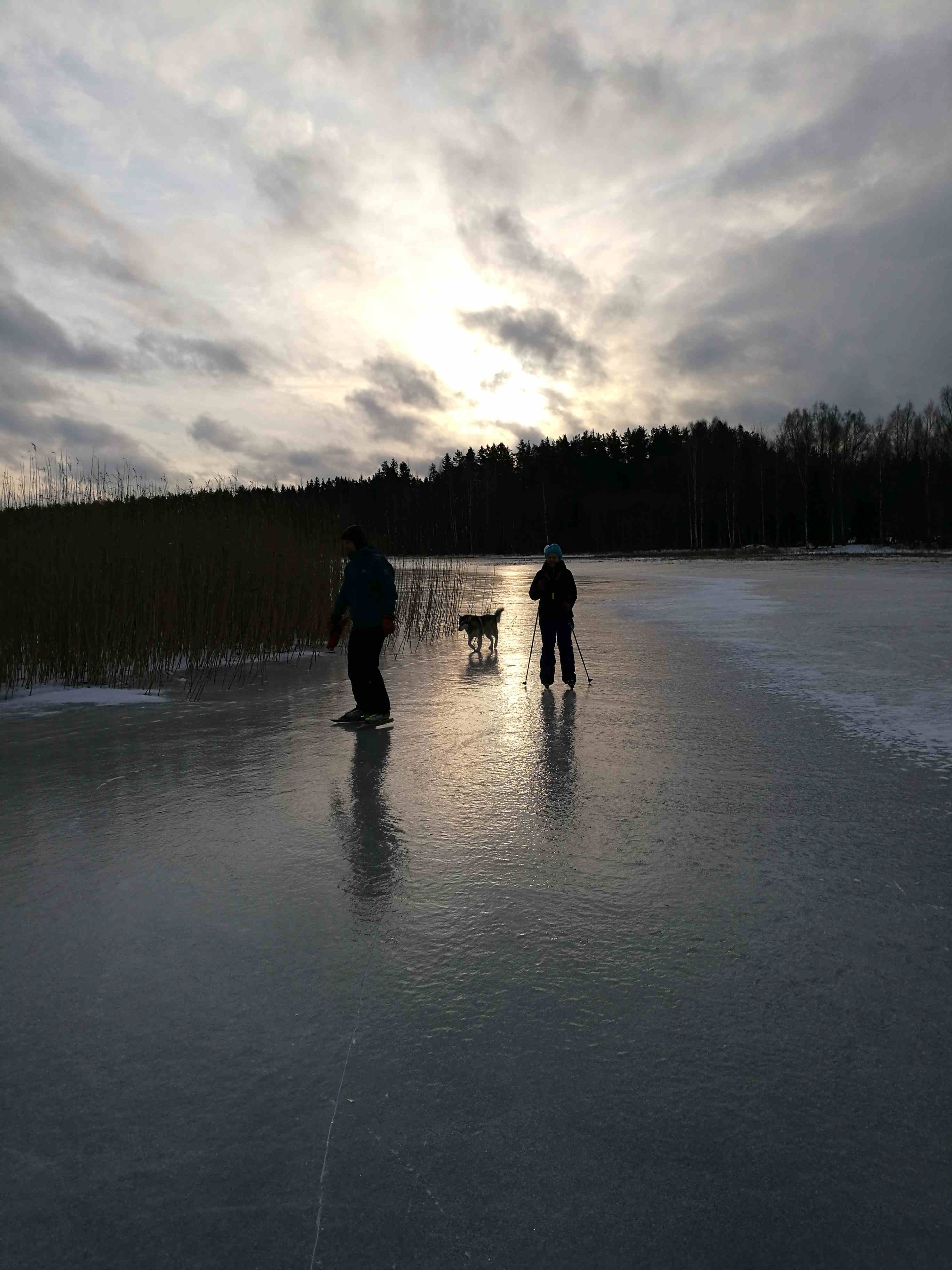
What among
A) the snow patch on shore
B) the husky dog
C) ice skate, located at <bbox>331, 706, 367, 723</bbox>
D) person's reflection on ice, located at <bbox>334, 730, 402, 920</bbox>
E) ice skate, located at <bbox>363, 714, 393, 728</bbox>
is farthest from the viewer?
the husky dog

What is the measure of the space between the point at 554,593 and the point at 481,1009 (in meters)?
7.44

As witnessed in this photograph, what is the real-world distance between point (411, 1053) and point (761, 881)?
2.09 meters

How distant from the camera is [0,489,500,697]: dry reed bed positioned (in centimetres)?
1057

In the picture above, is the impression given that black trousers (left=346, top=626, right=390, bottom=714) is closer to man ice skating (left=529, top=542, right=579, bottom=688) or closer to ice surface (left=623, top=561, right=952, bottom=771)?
man ice skating (left=529, top=542, right=579, bottom=688)

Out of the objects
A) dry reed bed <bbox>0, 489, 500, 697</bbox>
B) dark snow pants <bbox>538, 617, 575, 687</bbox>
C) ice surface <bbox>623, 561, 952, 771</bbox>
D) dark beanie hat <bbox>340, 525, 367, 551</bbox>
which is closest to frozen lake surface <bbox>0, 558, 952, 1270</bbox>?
ice surface <bbox>623, 561, 952, 771</bbox>

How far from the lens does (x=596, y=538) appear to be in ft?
316

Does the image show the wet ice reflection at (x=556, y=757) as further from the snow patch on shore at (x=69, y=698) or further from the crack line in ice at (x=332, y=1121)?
the snow patch on shore at (x=69, y=698)

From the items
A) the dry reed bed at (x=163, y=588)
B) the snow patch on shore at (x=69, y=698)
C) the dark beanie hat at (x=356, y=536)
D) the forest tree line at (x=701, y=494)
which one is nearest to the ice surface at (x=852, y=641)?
the dark beanie hat at (x=356, y=536)

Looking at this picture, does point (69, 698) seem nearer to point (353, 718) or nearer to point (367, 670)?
point (353, 718)

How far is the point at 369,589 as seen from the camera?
8.26 m

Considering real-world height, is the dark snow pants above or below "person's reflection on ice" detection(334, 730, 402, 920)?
above

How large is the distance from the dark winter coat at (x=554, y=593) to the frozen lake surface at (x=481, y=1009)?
140 inches

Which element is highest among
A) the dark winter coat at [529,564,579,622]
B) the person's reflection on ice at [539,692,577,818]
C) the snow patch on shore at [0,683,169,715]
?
the dark winter coat at [529,564,579,622]

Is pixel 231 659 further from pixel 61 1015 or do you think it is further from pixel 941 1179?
pixel 941 1179
